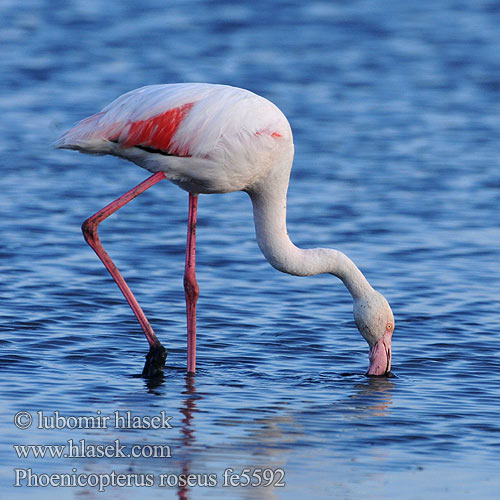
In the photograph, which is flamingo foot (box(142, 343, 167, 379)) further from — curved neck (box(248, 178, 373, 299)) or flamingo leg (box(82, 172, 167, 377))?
curved neck (box(248, 178, 373, 299))

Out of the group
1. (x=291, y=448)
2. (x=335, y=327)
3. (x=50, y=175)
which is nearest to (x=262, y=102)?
(x=335, y=327)

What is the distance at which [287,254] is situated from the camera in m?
9.66

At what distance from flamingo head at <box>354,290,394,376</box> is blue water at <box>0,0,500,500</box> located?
23 centimetres

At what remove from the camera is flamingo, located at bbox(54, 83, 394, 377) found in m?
9.32

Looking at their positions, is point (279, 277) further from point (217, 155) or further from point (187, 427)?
point (187, 427)

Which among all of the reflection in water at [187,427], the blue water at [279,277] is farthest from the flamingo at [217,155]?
the blue water at [279,277]

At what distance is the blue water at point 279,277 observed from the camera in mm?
7609

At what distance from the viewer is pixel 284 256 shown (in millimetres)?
9664

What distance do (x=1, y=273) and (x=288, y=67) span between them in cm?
1161

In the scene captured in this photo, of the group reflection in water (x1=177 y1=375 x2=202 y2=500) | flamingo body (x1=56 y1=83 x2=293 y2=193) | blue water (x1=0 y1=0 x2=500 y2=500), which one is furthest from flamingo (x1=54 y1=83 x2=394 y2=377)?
blue water (x1=0 y1=0 x2=500 y2=500)

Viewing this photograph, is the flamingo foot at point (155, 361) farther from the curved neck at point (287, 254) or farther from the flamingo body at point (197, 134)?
the flamingo body at point (197, 134)

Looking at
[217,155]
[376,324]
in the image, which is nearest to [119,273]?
[217,155]

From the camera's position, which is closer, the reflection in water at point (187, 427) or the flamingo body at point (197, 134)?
the reflection in water at point (187, 427)

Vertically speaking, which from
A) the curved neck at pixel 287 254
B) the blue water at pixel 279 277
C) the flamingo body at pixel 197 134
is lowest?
the blue water at pixel 279 277
